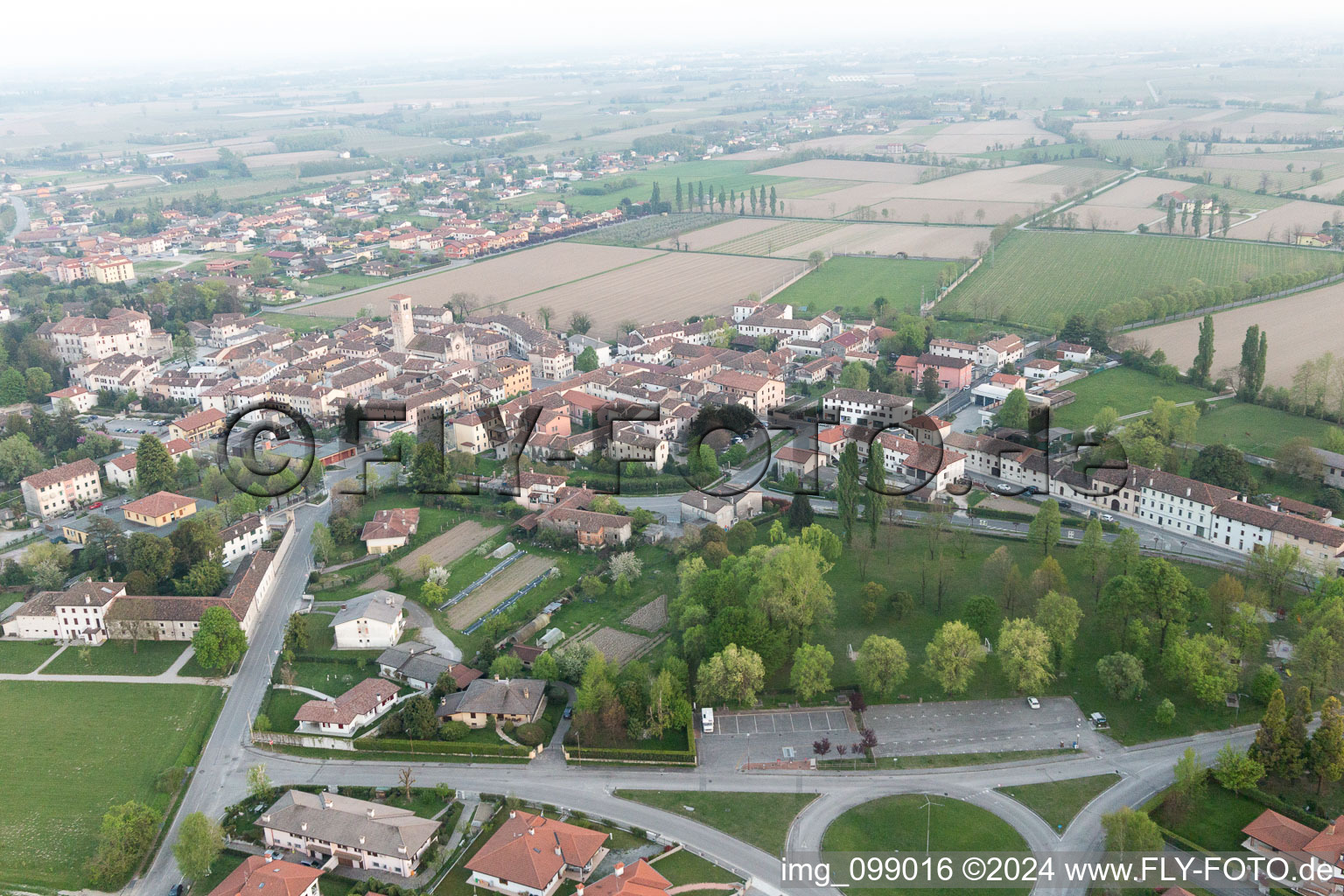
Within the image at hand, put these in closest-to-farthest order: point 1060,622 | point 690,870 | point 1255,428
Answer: point 690,870 < point 1060,622 < point 1255,428

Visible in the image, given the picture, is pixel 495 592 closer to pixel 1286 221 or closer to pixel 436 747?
pixel 436 747

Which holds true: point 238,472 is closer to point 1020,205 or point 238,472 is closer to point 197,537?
point 197,537

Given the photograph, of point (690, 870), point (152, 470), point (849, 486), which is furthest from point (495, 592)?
point (152, 470)

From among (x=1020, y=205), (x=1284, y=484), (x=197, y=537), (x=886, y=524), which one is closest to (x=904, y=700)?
(x=886, y=524)

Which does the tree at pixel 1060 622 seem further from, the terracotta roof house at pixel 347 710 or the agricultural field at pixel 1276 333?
the agricultural field at pixel 1276 333

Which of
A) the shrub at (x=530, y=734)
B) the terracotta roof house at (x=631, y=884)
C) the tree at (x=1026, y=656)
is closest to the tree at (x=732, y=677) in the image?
the shrub at (x=530, y=734)

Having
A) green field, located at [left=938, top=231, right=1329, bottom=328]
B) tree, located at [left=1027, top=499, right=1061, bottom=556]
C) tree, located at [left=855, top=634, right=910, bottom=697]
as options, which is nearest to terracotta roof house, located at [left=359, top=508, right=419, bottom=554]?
tree, located at [left=855, top=634, right=910, bottom=697]
